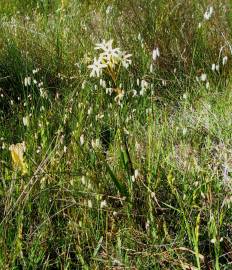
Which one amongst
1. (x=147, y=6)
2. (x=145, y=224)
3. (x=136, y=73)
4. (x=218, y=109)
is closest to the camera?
(x=145, y=224)

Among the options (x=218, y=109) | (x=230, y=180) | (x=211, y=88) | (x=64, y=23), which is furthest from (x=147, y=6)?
(x=230, y=180)

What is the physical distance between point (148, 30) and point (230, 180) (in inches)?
67.5

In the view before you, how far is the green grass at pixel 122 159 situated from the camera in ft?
5.50

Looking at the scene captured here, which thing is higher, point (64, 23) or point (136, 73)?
point (64, 23)

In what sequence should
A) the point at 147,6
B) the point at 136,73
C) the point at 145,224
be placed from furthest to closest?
1. the point at 147,6
2. the point at 136,73
3. the point at 145,224

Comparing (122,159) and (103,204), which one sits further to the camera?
(122,159)

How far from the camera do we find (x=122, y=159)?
6.05 feet

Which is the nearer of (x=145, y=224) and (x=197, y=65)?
(x=145, y=224)

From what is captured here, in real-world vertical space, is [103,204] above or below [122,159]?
below

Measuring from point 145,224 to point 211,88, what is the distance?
1.26 metres

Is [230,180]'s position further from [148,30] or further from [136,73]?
[148,30]

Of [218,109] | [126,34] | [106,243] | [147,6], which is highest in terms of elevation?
[147,6]

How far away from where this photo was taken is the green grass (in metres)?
1.68

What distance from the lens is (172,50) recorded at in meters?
3.27
